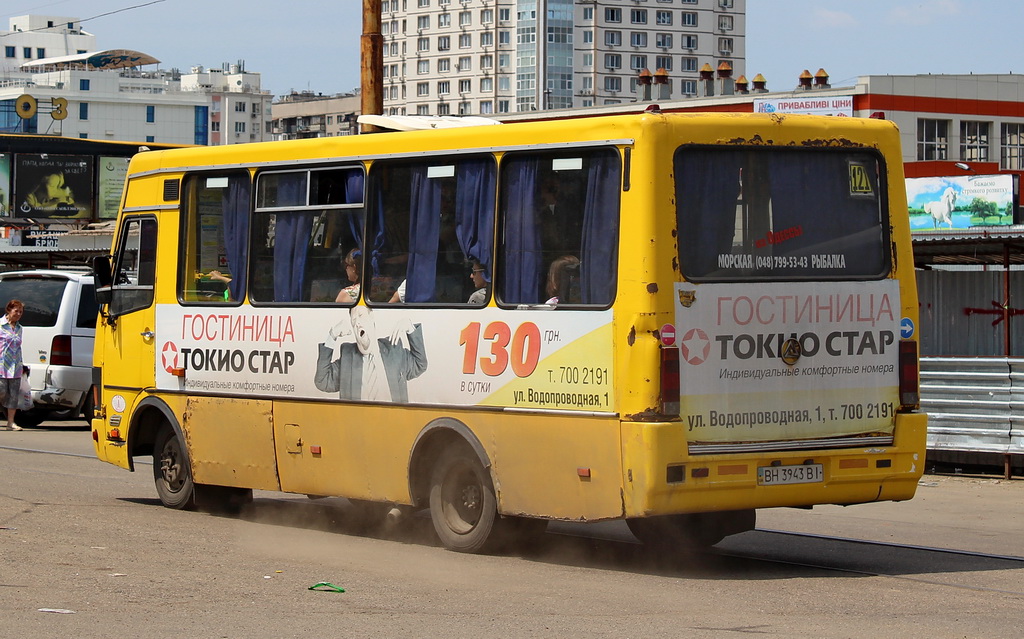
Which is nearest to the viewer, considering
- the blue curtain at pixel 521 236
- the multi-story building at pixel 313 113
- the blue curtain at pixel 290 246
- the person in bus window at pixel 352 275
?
the blue curtain at pixel 521 236

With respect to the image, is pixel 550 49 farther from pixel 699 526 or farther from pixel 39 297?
pixel 699 526

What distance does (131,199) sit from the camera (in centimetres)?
1348

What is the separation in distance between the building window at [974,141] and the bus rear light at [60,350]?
57.0 meters

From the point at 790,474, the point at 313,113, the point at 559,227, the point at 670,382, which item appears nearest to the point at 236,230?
the point at 559,227

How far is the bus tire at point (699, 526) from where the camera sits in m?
10.6

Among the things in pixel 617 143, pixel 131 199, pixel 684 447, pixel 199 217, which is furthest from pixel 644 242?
pixel 131 199

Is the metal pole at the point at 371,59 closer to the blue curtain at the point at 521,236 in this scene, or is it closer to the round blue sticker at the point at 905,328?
the blue curtain at the point at 521,236

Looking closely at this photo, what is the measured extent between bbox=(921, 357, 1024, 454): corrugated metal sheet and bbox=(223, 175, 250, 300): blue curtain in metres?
7.87

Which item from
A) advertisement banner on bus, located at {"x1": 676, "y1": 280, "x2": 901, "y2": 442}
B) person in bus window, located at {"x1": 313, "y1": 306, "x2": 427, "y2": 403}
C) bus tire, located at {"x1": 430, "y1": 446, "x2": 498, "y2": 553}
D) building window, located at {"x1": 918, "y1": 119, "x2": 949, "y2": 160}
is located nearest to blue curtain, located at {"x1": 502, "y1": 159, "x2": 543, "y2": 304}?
person in bus window, located at {"x1": 313, "y1": 306, "x2": 427, "y2": 403}

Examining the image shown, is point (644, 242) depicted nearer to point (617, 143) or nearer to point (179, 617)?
point (617, 143)

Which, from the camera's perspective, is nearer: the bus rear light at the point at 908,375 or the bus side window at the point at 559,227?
the bus side window at the point at 559,227

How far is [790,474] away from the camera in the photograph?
382 inches

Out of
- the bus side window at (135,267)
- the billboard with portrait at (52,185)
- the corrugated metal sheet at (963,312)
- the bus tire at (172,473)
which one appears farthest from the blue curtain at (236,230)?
the billboard with portrait at (52,185)

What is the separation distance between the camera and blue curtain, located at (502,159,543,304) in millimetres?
Result: 9969
